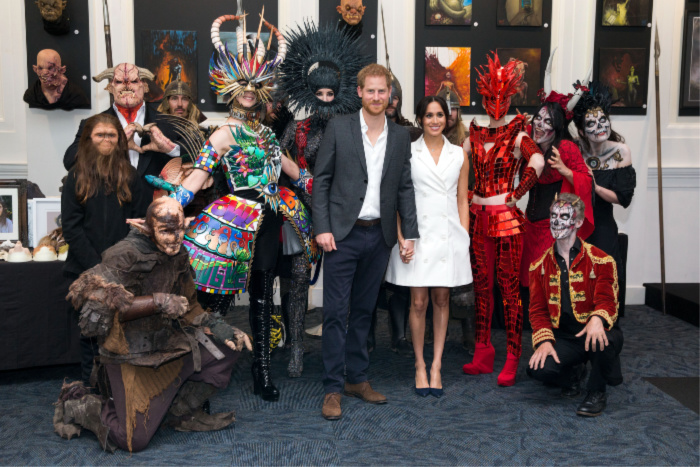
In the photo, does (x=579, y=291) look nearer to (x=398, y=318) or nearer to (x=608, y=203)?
(x=608, y=203)

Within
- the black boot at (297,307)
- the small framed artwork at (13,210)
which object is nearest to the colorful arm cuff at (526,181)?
the black boot at (297,307)

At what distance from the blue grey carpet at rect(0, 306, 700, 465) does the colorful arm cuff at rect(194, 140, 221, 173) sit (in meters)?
1.32

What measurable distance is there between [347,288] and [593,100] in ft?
7.08

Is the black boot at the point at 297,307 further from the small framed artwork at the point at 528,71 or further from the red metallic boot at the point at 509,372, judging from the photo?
the small framed artwork at the point at 528,71

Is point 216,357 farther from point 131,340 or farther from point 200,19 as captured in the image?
point 200,19

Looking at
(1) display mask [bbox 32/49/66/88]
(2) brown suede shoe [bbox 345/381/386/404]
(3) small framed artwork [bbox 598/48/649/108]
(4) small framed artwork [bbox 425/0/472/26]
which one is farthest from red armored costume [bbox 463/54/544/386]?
(1) display mask [bbox 32/49/66/88]

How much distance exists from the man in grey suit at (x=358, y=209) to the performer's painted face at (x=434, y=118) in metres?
0.20

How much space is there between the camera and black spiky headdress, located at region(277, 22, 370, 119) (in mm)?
3822

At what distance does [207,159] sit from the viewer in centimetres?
342

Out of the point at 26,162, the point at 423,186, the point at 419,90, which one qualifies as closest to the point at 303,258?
the point at 423,186

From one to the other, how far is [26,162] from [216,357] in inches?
150

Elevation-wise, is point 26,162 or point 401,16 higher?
point 401,16

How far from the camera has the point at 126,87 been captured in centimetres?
391

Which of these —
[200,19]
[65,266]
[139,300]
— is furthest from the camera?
[200,19]
